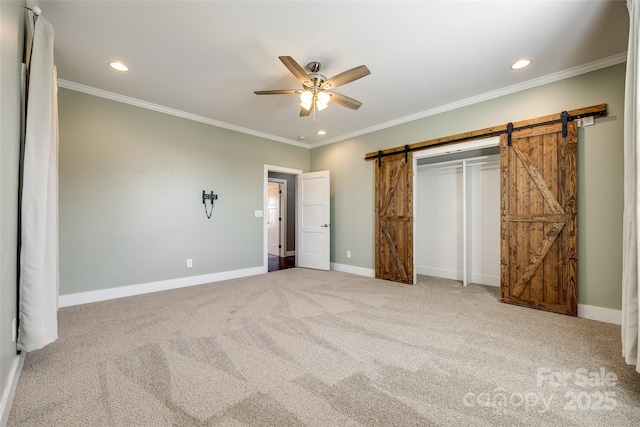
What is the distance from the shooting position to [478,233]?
4.62m

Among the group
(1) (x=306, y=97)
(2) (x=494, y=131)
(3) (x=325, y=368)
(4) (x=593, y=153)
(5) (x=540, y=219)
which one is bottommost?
(3) (x=325, y=368)

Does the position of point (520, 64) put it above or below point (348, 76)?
above

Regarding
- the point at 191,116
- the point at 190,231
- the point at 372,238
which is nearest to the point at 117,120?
the point at 191,116

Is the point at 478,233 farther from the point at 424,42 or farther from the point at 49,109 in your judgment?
the point at 49,109

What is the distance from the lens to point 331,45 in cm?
266

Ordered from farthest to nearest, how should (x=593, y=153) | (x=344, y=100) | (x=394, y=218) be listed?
(x=394, y=218) < (x=344, y=100) < (x=593, y=153)

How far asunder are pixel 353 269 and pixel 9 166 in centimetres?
469

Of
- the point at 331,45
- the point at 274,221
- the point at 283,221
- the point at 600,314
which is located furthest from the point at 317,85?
the point at 274,221

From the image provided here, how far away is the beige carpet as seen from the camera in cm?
156

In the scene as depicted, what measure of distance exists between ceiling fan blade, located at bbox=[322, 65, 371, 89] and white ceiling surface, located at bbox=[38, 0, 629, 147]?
0.30 meters

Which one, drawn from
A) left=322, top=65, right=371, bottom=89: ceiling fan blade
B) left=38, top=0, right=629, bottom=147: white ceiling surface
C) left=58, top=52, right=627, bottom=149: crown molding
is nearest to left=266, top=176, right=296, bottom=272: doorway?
left=58, top=52, right=627, bottom=149: crown molding

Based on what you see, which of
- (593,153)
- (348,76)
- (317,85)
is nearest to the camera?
(348,76)

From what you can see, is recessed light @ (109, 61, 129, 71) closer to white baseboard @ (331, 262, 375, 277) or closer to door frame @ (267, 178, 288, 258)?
white baseboard @ (331, 262, 375, 277)

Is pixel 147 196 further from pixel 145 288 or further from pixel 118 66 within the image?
pixel 118 66
